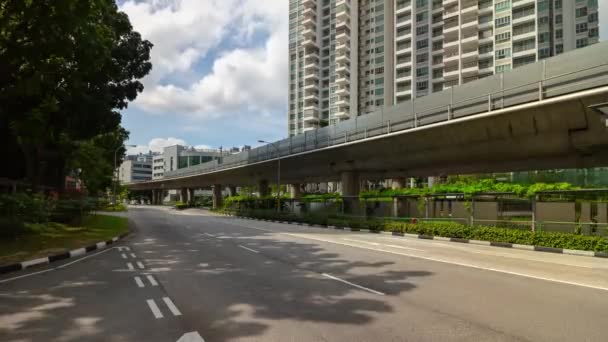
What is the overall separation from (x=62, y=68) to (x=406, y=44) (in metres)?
78.1

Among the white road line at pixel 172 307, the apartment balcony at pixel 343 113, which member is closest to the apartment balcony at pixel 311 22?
the apartment balcony at pixel 343 113

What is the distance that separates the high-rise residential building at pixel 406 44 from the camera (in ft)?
218

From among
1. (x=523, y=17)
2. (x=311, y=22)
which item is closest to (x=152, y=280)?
(x=523, y=17)

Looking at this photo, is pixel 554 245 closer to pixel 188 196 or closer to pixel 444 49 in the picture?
pixel 444 49

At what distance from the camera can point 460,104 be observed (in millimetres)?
21094

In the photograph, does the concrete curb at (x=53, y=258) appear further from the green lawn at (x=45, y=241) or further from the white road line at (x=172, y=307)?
the white road line at (x=172, y=307)

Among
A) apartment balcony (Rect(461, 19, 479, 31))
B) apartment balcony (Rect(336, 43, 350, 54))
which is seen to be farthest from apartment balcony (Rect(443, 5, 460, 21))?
apartment balcony (Rect(336, 43, 350, 54))

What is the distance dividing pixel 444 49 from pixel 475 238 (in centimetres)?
6458

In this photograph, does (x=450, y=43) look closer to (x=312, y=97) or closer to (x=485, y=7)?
(x=485, y=7)

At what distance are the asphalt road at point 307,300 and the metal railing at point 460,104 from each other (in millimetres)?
8148

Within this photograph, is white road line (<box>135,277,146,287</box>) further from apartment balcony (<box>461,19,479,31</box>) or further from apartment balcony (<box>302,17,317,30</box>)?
apartment balcony (<box>302,17,317,30</box>)

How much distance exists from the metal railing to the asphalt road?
8148 mm

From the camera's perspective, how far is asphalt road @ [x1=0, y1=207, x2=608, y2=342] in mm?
5531

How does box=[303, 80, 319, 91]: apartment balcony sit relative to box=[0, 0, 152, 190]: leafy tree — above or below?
above
